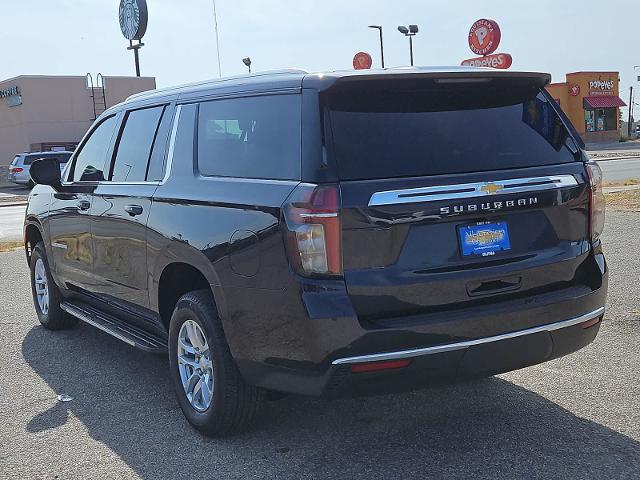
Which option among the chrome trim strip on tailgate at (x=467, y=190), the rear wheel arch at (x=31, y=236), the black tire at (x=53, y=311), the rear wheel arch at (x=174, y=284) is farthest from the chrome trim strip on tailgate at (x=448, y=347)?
the rear wheel arch at (x=31, y=236)

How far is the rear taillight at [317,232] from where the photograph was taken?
137 inches

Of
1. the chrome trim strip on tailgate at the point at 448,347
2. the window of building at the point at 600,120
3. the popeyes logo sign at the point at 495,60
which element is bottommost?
the window of building at the point at 600,120

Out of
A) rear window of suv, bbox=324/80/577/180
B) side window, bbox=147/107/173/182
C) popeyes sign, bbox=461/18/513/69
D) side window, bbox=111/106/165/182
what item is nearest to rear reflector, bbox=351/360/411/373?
rear window of suv, bbox=324/80/577/180

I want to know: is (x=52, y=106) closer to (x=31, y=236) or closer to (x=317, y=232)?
(x=31, y=236)

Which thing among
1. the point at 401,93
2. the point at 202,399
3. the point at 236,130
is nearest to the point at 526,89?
the point at 401,93

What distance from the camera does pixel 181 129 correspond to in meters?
4.73

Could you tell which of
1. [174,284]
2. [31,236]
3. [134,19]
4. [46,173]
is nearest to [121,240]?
[174,284]

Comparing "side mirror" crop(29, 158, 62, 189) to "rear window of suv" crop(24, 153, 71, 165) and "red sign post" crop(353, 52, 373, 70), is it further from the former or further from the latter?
"red sign post" crop(353, 52, 373, 70)

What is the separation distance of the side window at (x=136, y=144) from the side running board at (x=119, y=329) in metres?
1.00

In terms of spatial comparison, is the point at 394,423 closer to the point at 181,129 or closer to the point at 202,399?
the point at 202,399

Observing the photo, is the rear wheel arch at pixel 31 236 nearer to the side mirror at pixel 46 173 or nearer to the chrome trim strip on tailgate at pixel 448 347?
the side mirror at pixel 46 173

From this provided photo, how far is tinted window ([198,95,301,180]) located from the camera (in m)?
3.81

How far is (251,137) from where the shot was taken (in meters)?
4.12

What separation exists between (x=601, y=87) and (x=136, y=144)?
62.1m
